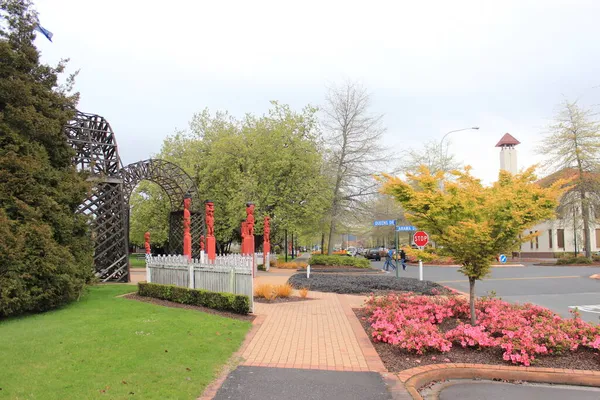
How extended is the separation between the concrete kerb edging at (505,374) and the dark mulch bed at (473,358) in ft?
0.76

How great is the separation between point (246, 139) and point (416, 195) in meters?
24.3

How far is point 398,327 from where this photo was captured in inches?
309

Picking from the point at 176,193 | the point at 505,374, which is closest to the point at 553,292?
the point at 505,374

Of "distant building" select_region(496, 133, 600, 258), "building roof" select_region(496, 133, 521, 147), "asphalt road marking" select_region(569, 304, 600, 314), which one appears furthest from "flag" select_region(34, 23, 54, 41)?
"building roof" select_region(496, 133, 521, 147)

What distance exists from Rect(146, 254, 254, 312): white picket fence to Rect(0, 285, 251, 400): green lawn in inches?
45.7

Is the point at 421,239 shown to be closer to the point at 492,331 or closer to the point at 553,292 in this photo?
the point at 553,292

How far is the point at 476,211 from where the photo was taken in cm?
823

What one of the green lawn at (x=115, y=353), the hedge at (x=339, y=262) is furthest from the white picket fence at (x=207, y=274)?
the hedge at (x=339, y=262)

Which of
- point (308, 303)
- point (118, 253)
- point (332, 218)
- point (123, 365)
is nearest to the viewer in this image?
point (123, 365)

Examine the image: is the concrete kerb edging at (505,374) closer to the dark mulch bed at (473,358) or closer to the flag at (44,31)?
the dark mulch bed at (473,358)

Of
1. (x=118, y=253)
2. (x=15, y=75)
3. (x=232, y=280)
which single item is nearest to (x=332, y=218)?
(x=118, y=253)

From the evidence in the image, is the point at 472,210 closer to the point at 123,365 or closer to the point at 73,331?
the point at 123,365

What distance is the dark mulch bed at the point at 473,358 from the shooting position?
645cm

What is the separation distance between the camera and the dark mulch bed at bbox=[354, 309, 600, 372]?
254 inches
